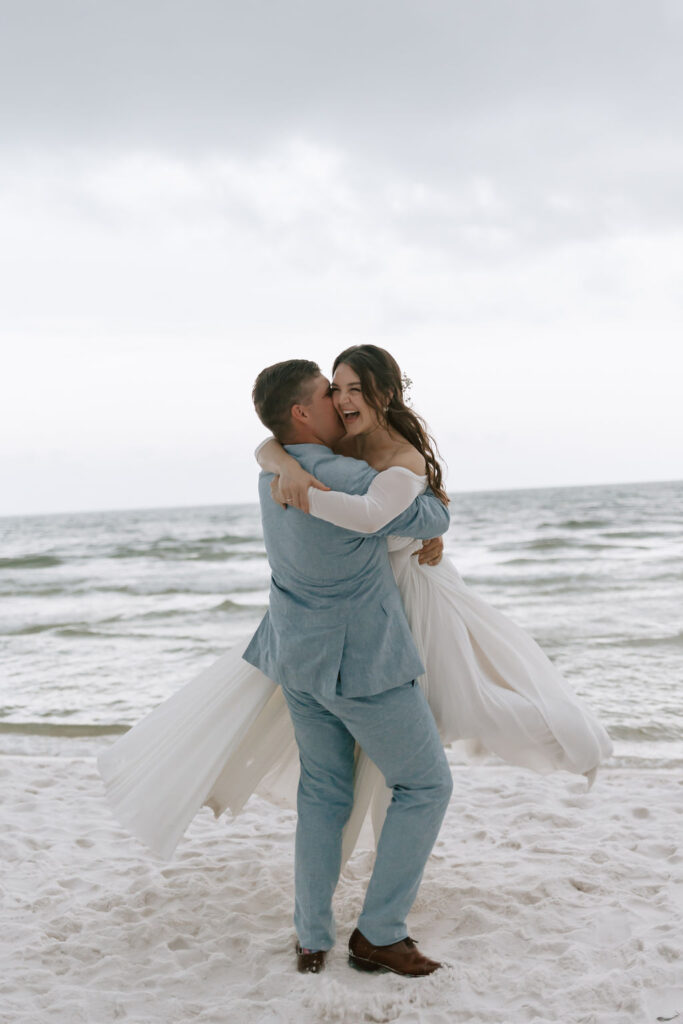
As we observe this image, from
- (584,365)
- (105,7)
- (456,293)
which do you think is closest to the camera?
(105,7)

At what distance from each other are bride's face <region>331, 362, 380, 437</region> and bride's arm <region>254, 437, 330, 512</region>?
203mm

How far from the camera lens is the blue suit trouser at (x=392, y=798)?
243 centimetres

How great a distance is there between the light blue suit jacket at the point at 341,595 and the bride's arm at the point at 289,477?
0.04m

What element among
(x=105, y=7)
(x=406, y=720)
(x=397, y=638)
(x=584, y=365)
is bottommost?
(x=406, y=720)

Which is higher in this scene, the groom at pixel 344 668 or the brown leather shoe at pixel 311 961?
the groom at pixel 344 668

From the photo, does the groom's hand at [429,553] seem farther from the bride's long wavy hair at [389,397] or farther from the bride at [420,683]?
the bride's long wavy hair at [389,397]

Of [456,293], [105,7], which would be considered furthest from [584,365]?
[105,7]

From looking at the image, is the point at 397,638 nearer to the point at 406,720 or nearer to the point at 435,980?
the point at 406,720

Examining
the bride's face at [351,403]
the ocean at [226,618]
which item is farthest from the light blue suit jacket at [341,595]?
the ocean at [226,618]

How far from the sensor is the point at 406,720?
2.43m

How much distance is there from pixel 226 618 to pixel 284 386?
931cm

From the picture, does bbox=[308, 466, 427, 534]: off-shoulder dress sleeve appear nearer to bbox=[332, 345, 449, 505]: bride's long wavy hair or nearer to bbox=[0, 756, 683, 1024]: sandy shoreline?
bbox=[332, 345, 449, 505]: bride's long wavy hair

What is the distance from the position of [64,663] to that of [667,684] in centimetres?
578

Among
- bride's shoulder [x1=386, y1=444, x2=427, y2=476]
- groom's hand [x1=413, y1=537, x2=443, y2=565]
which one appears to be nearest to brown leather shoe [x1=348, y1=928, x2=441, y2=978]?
groom's hand [x1=413, y1=537, x2=443, y2=565]
